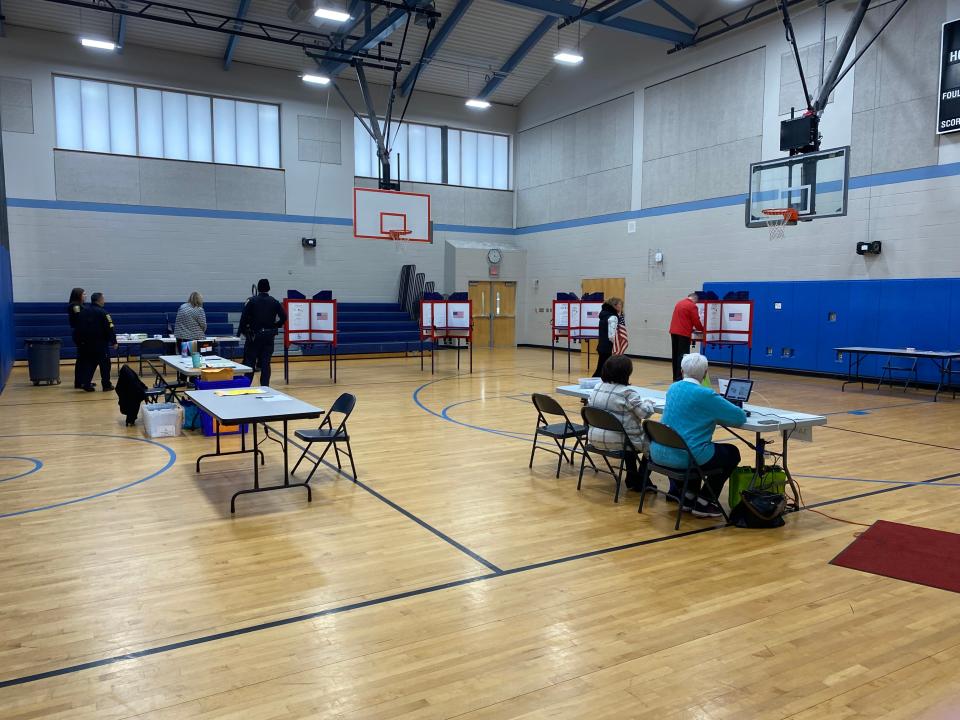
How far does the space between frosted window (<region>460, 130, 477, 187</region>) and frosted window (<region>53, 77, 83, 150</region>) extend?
9.49 metres

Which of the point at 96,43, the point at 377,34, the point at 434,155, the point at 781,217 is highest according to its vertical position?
the point at 377,34

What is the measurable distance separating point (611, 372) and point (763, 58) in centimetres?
1119

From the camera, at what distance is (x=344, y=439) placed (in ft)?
18.4

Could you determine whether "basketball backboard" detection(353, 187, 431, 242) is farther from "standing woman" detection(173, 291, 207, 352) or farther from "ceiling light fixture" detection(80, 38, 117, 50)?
"ceiling light fixture" detection(80, 38, 117, 50)

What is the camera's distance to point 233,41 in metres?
15.2

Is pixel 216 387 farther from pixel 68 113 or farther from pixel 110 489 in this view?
pixel 68 113

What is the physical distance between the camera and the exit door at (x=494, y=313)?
20.0 metres

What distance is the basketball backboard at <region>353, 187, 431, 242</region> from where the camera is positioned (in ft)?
50.0

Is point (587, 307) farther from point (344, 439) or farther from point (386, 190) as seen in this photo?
point (344, 439)

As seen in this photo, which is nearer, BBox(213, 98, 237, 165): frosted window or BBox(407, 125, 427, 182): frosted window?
BBox(213, 98, 237, 165): frosted window

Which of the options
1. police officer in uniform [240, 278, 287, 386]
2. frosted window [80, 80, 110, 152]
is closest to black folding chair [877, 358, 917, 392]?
police officer in uniform [240, 278, 287, 386]

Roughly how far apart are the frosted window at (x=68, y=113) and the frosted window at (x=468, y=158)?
31.1 feet

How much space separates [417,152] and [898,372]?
509 inches

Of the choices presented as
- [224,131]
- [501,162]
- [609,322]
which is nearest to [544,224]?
[501,162]
